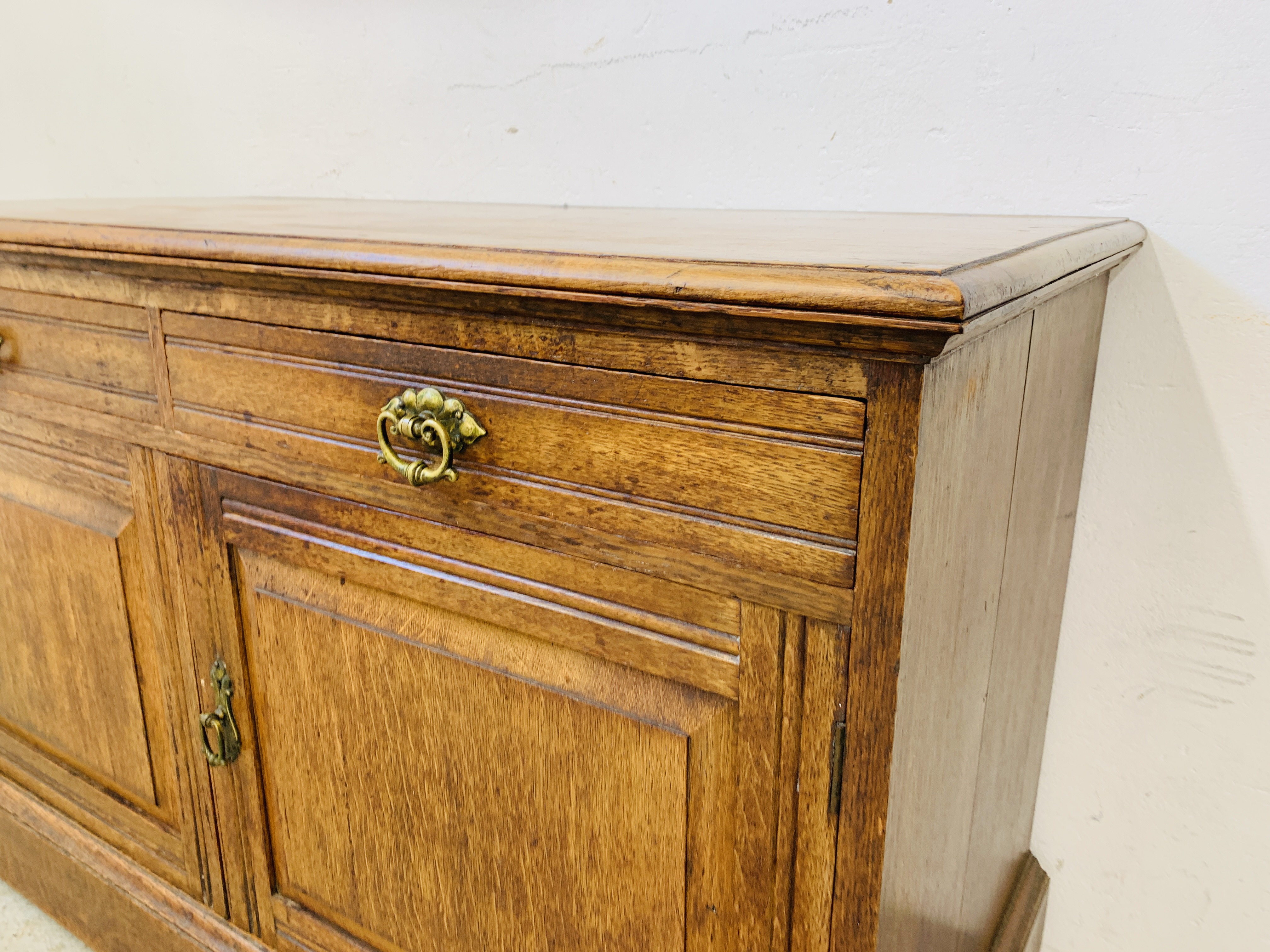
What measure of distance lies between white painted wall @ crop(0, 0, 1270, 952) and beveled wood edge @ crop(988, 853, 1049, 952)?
3cm

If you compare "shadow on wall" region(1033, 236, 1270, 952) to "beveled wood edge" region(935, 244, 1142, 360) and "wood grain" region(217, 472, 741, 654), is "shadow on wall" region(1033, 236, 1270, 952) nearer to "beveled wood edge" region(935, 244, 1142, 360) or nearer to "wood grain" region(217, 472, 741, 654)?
"beveled wood edge" region(935, 244, 1142, 360)

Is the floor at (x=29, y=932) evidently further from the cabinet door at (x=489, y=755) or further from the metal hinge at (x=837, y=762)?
the metal hinge at (x=837, y=762)

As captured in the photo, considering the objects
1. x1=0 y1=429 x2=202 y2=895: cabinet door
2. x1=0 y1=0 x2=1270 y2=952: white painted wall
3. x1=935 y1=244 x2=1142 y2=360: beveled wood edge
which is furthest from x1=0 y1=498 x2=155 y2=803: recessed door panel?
x1=935 y1=244 x2=1142 y2=360: beveled wood edge

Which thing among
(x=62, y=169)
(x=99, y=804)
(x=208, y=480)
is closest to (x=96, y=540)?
(x=208, y=480)

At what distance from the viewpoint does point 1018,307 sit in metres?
0.46

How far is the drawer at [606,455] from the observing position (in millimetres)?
463

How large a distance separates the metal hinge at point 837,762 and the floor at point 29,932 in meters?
0.99

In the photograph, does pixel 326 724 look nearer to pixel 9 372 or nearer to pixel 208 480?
pixel 208 480

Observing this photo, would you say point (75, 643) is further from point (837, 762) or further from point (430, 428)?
point (837, 762)

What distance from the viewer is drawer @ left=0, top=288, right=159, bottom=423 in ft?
2.48

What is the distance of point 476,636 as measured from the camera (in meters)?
0.63

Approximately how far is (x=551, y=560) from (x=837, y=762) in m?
0.20

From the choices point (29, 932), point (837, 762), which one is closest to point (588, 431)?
point (837, 762)

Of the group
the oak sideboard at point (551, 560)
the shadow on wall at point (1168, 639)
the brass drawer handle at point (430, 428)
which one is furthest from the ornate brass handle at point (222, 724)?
the shadow on wall at point (1168, 639)
